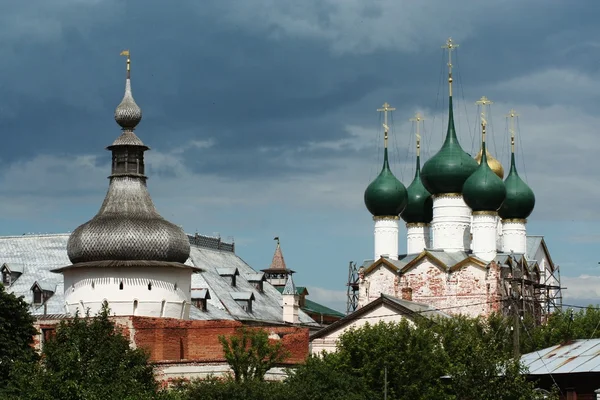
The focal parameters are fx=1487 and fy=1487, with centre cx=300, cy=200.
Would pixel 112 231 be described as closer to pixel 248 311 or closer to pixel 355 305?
pixel 248 311

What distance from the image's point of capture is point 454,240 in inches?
2381

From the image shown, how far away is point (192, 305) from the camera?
Answer: 52281 millimetres

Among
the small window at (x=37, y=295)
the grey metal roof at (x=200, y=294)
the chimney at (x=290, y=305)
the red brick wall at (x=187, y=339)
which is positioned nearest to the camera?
the red brick wall at (x=187, y=339)

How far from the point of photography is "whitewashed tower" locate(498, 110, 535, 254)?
208ft

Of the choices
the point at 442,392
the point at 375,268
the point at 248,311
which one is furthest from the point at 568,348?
the point at 375,268

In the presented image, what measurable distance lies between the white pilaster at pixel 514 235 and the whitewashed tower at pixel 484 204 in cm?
365

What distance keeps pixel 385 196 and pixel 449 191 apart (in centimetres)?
301

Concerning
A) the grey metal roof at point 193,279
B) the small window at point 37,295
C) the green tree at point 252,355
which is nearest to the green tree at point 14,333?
the green tree at point 252,355

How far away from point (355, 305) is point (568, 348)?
Answer: 96.3 feet

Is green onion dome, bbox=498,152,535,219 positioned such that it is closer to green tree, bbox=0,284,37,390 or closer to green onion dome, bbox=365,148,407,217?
green onion dome, bbox=365,148,407,217

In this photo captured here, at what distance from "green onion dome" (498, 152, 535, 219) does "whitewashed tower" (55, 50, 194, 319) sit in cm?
1860

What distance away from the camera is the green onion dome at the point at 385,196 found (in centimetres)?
6219

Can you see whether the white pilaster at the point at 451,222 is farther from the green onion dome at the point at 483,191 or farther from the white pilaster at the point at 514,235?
the white pilaster at the point at 514,235

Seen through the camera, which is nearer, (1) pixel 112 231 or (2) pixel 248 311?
(1) pixel 112 231
